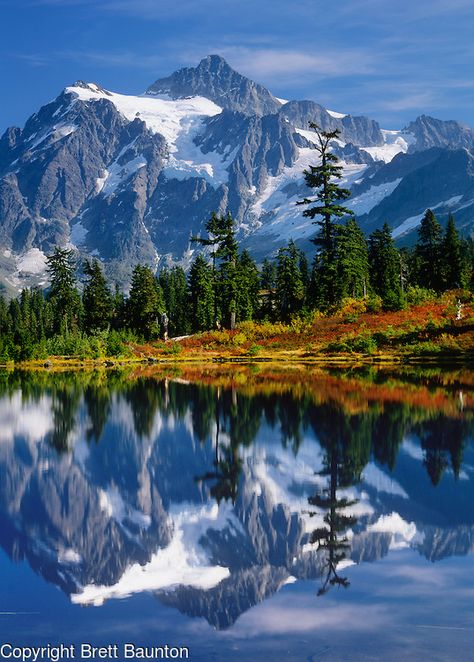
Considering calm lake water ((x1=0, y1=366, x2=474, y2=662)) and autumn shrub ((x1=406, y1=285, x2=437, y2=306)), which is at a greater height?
autumn shrub ((x1=406, y1=285, x2=437, y2=306))

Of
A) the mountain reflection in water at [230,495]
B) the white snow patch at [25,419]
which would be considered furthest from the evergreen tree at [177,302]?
the mountain reflection in water at [230,495]

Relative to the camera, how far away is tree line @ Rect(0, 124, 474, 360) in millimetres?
65000

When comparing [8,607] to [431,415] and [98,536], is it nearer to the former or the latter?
[98,536]

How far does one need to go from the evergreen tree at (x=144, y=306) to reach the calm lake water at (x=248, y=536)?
73397 mm

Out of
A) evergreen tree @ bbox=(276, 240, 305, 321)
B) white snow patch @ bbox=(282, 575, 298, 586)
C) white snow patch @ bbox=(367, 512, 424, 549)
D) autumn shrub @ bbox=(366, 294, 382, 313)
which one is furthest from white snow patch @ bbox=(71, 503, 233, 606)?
evergreen tree @ bbox=(276, 240, 305, 321)

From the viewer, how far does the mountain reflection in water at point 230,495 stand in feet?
33.8

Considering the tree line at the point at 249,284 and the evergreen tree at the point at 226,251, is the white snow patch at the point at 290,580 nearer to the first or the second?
the tree line at the point at 249,284

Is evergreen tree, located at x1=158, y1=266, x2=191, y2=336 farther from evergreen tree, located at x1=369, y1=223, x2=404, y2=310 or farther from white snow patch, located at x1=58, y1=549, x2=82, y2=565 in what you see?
white snow patch, located at x1=58, y1=549, x2=82, y2=565

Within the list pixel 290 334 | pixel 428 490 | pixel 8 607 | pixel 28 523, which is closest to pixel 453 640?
pixel 8 607

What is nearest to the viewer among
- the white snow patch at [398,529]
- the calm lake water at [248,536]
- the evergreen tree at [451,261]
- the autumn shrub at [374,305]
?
the calm lake water at [248,536]

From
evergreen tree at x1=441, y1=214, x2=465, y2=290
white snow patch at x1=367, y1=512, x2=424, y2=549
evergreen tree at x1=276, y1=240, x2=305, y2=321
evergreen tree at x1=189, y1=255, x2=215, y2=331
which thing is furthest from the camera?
evergreen tree at x1=189, y1=255, x2=215, y2=331

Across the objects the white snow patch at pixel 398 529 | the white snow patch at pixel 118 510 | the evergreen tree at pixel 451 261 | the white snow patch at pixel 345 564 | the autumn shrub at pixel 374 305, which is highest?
the evergreen tree at pixel 451 261

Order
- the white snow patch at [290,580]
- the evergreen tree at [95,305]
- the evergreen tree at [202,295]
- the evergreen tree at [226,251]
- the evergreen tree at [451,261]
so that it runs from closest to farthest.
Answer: the white snow patch at [290,580] < the evergreen tree at [226,251] < the evergreen tree at [451,261] < the evergreen tree at [95,305] < the evergreen tree at [202,295]

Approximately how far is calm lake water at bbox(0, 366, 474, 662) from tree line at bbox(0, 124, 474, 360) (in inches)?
1623
